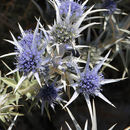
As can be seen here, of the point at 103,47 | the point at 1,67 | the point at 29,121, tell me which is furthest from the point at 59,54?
the point at 29,121

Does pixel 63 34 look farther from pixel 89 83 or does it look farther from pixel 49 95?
pixel 49 95

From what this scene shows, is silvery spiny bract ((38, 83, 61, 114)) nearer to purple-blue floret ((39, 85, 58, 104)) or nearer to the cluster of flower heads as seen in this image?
purple-blue floret ((39, 85, 58, 104))

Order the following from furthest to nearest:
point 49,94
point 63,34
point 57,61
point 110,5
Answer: point 110,5, point 49,94, point 57,61, point 63,34

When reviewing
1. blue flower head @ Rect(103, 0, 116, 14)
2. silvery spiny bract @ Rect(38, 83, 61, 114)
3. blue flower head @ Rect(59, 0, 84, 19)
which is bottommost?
silvery spiny bract @ Rect(38, 83, 61, 114)

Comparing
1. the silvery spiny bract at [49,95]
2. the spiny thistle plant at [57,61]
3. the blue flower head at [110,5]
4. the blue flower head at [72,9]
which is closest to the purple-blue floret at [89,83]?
the spiny thistle plant at [57,61]

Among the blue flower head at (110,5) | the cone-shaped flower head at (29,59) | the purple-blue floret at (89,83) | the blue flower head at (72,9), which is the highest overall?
the blue flower head at (72,9)

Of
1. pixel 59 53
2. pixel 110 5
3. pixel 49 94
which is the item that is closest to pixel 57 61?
pixel 59 53

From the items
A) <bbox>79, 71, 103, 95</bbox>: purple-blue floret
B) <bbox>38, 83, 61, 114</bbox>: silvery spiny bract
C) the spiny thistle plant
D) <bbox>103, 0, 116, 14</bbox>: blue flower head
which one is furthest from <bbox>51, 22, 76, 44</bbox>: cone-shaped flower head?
<bbox>103, 0, 116, 14</bbox>: blue flower head

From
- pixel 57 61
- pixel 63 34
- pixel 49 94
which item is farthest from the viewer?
pixel 49 94

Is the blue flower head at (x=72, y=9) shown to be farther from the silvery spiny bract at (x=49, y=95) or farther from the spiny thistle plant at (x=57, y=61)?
the silvery spiny bract at (x=49, y=95)

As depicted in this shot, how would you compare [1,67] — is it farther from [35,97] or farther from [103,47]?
[103,47]

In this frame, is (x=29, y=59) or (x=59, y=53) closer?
(x=29, y=59)
